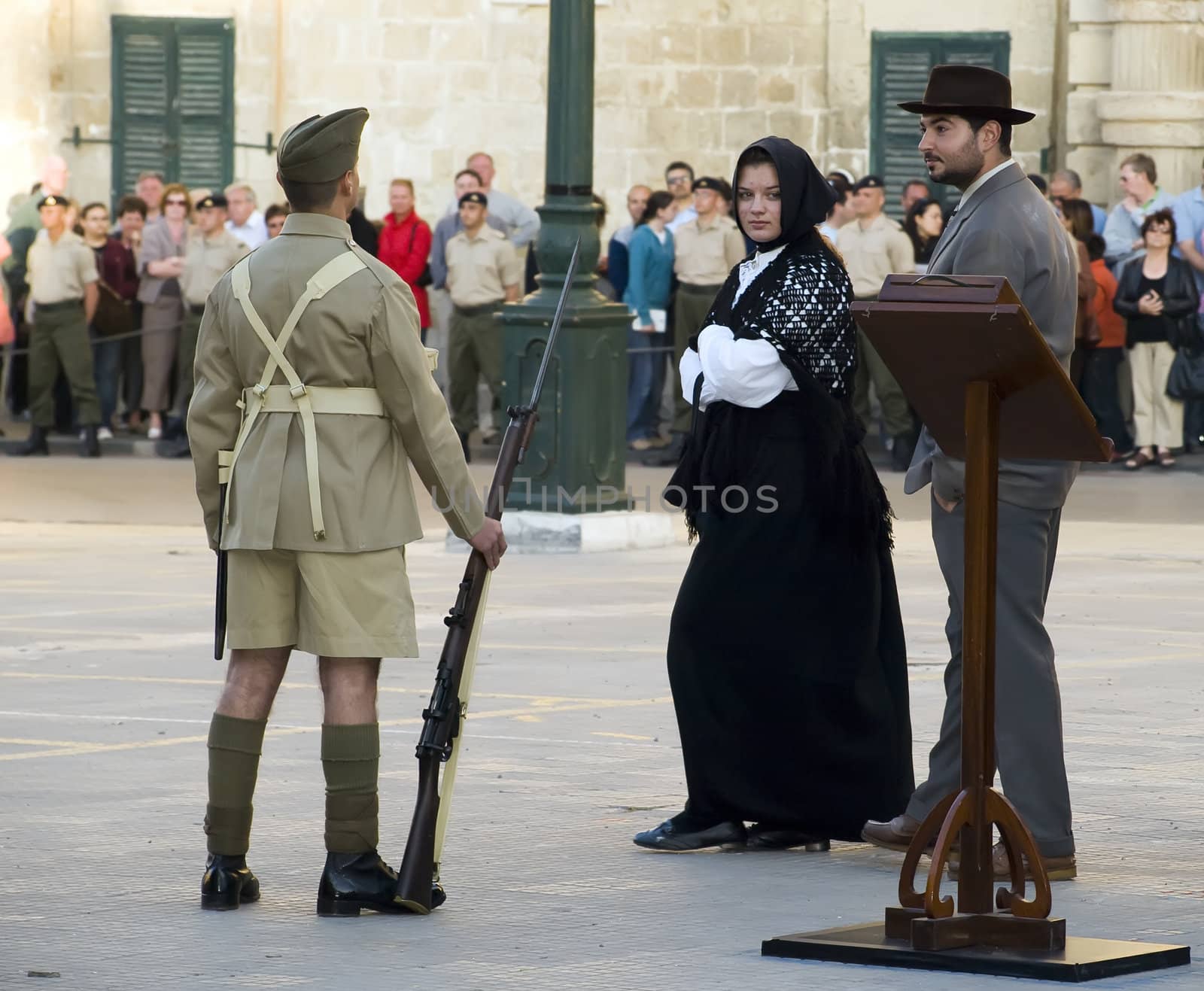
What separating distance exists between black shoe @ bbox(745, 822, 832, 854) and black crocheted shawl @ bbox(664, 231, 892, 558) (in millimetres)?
782

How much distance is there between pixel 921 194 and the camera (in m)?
22.0

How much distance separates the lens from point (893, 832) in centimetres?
730

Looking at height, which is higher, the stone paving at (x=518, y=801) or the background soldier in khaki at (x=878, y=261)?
the background soldier in khaki at (x=878, y=261)

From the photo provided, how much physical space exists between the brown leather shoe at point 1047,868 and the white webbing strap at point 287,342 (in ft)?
5.91

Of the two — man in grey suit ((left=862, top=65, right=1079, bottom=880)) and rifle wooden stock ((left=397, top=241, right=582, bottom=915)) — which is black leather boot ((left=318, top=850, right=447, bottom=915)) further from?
man in grey suit ((left=862, top=65, right=1079, bottom=880))

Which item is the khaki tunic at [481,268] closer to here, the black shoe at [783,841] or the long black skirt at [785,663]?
the long black skirt at [785,663]

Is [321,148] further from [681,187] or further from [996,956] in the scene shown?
[681,187]

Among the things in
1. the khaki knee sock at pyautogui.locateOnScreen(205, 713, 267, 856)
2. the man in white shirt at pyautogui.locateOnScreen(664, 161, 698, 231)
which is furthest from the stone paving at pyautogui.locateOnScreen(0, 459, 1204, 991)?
the man in white shirt at pyautogui.locateOnScreen(664, 161, 698, 231)

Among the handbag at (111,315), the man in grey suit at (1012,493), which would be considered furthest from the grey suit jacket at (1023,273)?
the handbag at (111,315)

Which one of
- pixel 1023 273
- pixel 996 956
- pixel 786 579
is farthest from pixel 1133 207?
pixel 996 956

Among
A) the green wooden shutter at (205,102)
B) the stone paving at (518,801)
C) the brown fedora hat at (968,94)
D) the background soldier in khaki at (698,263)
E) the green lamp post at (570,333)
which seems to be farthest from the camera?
the green wooden shutter at (205,102)

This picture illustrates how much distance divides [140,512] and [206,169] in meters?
10.4

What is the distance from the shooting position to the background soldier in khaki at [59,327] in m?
21.2

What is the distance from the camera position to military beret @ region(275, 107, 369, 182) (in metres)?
6.63
